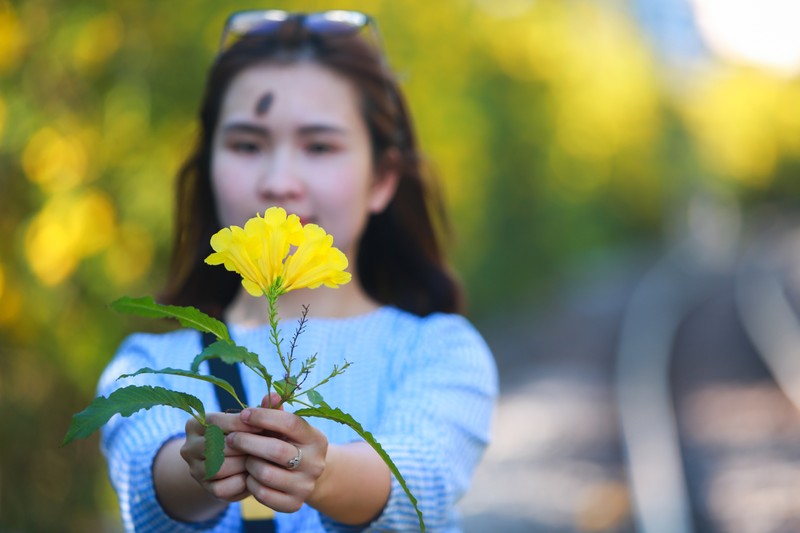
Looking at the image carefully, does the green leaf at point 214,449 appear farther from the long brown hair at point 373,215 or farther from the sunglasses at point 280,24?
the sunglasses at point 280,24

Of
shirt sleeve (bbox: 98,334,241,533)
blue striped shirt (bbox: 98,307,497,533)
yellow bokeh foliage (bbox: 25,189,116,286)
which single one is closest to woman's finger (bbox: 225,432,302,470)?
blue striped shirt (bbox: 98,307,497,533)

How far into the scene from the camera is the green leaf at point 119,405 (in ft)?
4.56

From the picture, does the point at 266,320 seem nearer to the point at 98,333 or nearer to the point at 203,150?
the point at 203,150

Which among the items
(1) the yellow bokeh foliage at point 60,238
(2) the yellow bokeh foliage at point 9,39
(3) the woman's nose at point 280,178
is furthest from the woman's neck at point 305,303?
(2) the yellow bokeh foliage at point 9,39

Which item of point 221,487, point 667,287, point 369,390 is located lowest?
point 221,487

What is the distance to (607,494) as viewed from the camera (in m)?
6.62

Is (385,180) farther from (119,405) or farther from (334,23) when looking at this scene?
(119,405)

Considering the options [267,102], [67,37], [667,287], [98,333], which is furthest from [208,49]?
[667,287]

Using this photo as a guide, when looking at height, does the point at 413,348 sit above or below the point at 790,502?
below

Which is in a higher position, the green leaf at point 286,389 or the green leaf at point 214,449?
the green leaf at point 286,389

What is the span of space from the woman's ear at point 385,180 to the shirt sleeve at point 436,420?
35cm

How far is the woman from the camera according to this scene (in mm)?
2061

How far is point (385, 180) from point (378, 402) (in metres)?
0.65

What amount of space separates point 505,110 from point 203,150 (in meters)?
19.9
